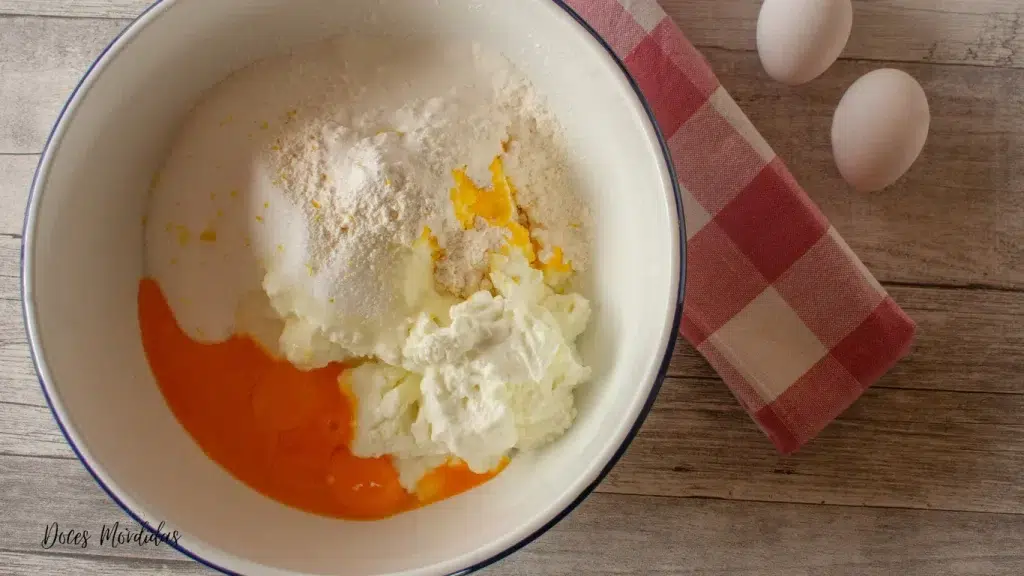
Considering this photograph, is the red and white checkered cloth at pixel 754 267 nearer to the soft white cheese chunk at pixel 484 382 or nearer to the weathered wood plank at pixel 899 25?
the weathered wood plank at pixel 899 25

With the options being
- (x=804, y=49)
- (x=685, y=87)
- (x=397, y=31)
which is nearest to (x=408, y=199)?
(x=397, y=31)

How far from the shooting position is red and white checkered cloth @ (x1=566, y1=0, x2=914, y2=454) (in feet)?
3.43

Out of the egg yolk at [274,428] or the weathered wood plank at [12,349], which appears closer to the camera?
the egg yolk at [274,428]

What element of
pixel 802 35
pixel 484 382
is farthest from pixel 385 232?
pixel 802 35

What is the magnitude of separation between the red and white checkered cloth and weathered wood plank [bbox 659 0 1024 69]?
0.08 metres

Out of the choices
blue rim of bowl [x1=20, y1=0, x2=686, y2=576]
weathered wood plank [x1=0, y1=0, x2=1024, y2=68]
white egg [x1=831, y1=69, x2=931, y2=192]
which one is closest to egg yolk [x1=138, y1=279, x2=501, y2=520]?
blue rim of bowl [x1=20, y1=0, x2=686, y2=576]

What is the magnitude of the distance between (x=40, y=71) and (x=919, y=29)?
143 centimetres

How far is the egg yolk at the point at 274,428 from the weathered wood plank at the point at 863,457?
33cm

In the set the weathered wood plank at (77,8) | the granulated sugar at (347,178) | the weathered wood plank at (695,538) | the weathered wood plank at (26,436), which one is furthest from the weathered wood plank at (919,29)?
the weathered wood plank at (26,436)

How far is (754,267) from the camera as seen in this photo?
1.06 meters

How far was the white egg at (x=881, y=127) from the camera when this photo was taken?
1.02 metres

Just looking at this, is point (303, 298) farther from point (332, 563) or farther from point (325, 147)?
point (332, 563)

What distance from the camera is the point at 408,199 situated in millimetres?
932

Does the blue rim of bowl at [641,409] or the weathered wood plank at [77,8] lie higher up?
the weathered wood plank at [77,8]
